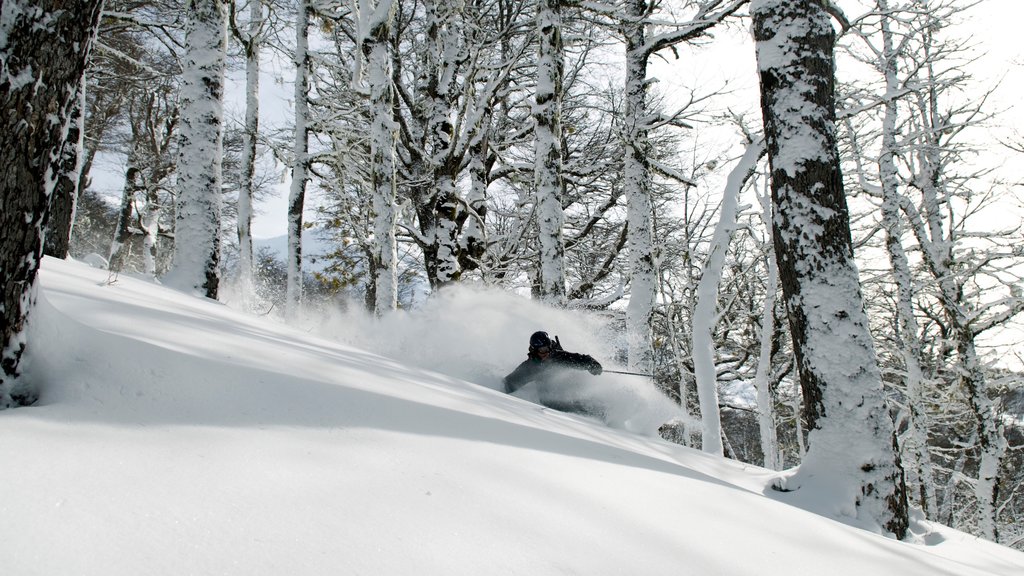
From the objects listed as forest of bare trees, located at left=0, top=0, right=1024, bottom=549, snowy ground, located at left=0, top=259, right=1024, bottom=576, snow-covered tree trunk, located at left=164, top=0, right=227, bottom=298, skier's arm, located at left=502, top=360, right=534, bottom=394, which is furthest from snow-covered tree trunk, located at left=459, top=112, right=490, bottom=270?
snowy ground, located at left=0, top=259, right=1024, bottom=576

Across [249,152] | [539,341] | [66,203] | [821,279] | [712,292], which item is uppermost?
[249,152]

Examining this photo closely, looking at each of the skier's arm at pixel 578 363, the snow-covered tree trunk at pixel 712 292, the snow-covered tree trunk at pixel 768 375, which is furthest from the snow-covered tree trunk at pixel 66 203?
the snow-covered tree trunk at pixel 768 375

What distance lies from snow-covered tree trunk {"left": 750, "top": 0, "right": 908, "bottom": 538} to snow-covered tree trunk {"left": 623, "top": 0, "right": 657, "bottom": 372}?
3.71 metres

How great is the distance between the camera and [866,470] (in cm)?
417

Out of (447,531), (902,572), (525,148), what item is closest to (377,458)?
(447,531)

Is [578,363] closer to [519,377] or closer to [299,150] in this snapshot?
[519,377]

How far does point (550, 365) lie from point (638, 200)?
3.76 m

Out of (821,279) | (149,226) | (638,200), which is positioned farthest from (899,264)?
(149,226)

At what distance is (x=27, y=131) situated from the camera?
1787mm

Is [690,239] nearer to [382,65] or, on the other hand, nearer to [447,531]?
[382,65]

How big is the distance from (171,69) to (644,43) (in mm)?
11299

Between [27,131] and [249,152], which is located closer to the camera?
[27,131]

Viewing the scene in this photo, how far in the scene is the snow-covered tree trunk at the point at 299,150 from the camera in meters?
11.1

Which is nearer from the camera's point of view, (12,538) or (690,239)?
(12,538)
